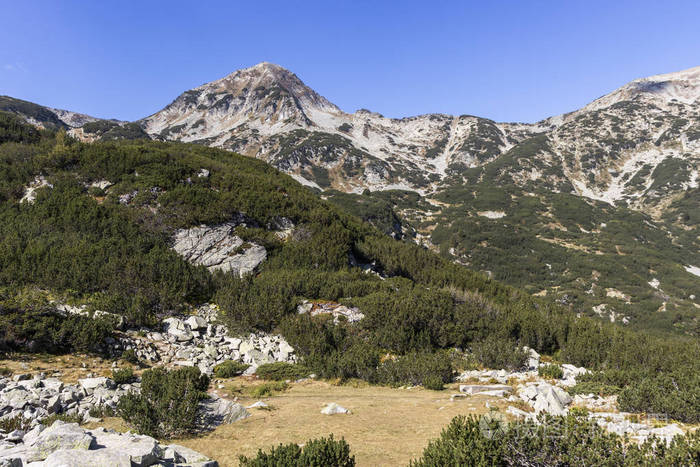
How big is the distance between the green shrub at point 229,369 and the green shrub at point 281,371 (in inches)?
22.4

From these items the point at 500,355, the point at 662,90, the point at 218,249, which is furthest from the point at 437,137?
the point at 500,355

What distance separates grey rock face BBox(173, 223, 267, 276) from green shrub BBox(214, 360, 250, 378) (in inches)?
274

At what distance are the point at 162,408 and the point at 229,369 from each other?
4.51 metres

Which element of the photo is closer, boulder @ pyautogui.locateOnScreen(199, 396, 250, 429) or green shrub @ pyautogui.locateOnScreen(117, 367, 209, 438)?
green shrub @ pyautogui.locateOnScreen(117, 367, 209, 438)

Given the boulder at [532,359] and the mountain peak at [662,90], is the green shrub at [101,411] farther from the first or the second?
the mountain peak at [662,90]

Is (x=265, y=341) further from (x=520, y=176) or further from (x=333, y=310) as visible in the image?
(x=520, y=176)

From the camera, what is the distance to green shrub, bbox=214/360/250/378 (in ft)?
37.7

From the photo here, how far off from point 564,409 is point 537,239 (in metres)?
61.6

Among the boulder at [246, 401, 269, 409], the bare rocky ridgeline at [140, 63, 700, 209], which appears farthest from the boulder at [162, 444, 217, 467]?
the bare rocky ridgeline at [140, 63, 700, 209]

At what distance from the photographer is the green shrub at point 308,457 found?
485 centimetres

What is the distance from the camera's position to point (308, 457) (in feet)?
16.0

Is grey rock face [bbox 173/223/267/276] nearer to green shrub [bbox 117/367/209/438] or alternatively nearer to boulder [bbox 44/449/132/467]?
green shrub [bbox 117/367/209/438]

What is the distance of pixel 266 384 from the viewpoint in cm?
1100

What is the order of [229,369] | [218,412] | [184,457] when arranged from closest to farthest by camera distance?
1. [184,457]
2. [218,412]
3. [229,369]
